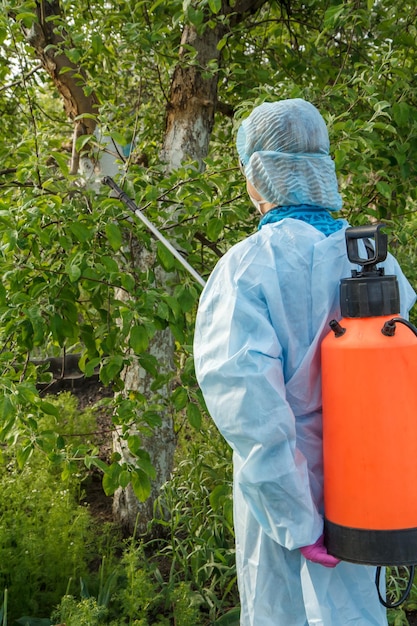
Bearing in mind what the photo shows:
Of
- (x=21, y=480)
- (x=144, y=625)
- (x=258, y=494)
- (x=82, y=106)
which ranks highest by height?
(x=82, y=106)

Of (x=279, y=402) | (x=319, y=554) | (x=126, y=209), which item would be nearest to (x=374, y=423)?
(x=279, y=402)

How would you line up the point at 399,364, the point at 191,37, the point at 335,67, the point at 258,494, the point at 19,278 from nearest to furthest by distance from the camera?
the point at 399,364 → the point at 258,494 → the point at 19,278 → the point at 191,37 → the point at 335,67

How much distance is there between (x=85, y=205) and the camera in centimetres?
263

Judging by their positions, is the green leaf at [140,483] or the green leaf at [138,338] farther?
the green leaf at [140,483]

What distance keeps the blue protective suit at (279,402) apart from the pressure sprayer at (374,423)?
4.4 inches


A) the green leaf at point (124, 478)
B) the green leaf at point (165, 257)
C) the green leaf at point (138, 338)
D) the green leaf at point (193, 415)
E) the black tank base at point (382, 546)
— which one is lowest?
the green leaf at point (124, 478)

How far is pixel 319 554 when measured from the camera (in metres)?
1.54

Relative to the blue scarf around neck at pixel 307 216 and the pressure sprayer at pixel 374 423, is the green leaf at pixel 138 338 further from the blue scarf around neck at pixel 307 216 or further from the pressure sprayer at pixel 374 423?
the pressure sprayer at pixel 374 423

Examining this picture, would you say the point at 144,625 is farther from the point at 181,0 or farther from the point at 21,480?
the point at 181,0

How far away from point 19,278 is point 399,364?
134 centimetres

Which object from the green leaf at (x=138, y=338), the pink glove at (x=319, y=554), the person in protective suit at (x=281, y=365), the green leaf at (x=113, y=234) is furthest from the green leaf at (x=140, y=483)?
the pink glove at (x=319, y=554)

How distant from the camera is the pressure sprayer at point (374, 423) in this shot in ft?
4.66

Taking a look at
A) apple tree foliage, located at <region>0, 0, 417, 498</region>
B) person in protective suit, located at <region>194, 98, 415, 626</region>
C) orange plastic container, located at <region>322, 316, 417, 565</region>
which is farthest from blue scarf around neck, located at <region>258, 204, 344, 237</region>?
apple tree foliage, located at <region>0, 0, 417, 498</region>

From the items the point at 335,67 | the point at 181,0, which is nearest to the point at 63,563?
the point at 181,0
